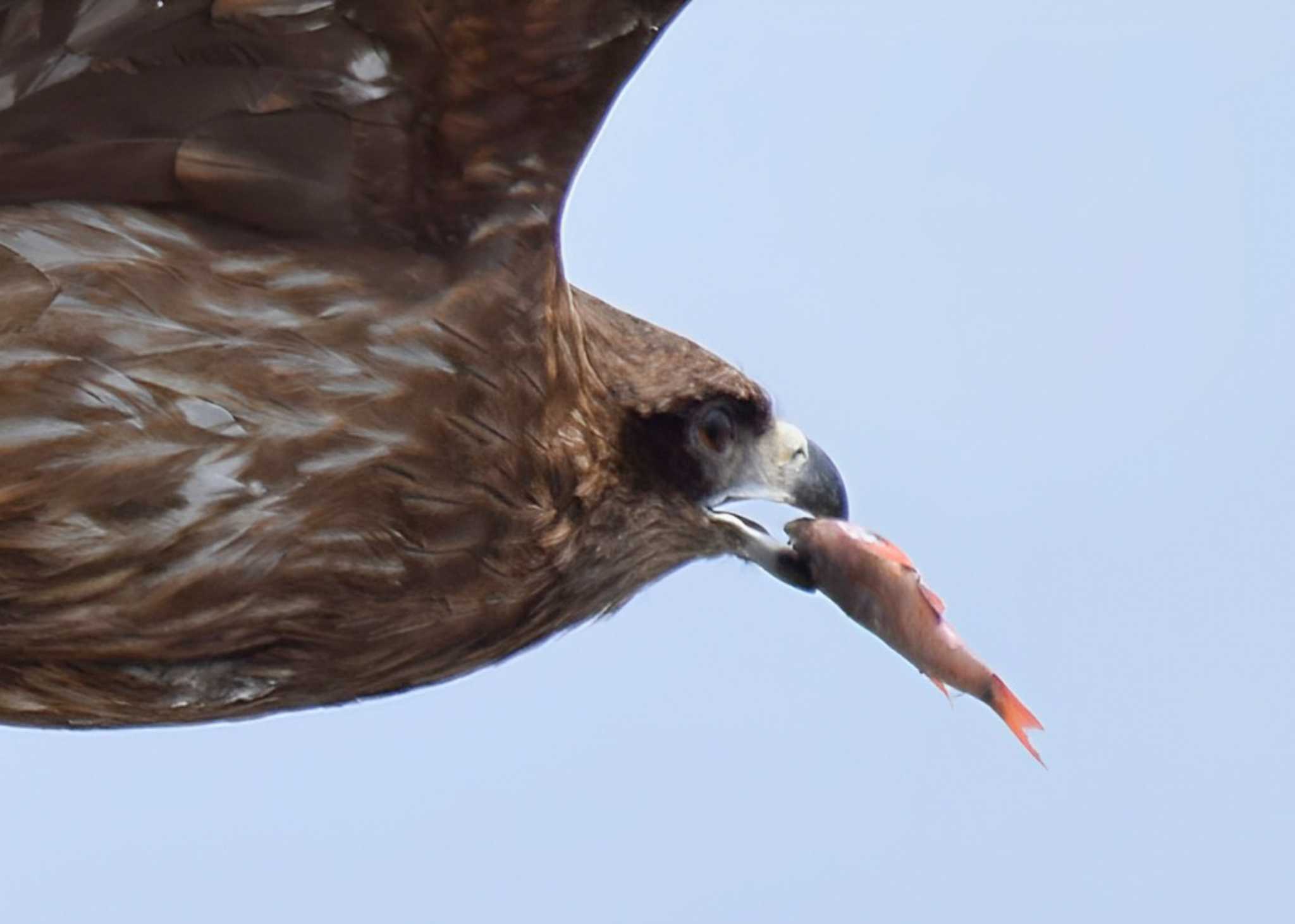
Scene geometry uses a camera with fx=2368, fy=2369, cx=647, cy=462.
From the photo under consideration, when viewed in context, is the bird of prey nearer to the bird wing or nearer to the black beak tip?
the bird wing

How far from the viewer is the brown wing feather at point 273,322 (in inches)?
135

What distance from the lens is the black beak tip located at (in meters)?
4.55

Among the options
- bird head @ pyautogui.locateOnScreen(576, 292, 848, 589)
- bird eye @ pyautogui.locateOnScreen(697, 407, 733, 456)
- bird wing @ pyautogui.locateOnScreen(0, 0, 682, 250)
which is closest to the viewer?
bird wing @ pyautogui.locateOnScreen(0, 0, 682, 250)

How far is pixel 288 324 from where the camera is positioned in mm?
3641

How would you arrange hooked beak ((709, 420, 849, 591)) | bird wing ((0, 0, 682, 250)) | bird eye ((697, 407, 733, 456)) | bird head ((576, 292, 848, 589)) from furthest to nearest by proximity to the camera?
1. hooked beak ((709, 420, 849, 591))
2. bird eye ((697, 407, 733, 456))
3. bird head ((576, 292, 848, 589))
4. bird wing ((0, 0, 682, 250))

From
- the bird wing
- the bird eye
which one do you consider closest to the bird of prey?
the bird wing

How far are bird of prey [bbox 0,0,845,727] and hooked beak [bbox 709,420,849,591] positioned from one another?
41 cm

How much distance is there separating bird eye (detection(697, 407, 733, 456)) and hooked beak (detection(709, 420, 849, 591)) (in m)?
0.09

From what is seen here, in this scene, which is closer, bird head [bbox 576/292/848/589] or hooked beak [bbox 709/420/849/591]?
bird head [bbox 576/292/848/589]

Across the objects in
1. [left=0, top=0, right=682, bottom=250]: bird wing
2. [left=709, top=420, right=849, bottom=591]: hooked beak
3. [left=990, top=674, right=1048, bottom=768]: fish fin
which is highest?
[left=0, top=0, right=682, bottom=250]: bird wing

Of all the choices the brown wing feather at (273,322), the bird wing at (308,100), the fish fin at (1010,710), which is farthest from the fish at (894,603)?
the bird wing at (308,100)

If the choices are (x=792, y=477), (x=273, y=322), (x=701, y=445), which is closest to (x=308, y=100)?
(x=273, y=322)

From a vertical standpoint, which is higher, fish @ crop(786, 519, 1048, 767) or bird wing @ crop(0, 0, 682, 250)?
bird wing @ crop(0, 0, 682, 250)

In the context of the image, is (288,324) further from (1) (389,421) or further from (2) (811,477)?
(2) (811,477)
